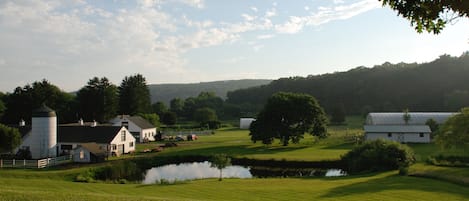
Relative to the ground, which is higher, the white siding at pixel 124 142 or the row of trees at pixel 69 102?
the row of trees at pixel 69 102

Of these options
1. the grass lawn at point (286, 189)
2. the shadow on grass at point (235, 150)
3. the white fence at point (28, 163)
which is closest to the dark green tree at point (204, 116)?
the shadow on grass at point (235, 150)

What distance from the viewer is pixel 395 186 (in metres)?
24.9

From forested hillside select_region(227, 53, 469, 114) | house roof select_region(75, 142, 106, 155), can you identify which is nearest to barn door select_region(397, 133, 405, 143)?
forested hillside select_region(227, 53, 469, 114)

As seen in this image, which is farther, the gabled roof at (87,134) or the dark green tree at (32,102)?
the dark green tree at (32,102)

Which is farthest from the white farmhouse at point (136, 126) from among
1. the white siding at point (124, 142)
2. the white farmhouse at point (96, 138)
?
the white farmhouse at point (96, 138)

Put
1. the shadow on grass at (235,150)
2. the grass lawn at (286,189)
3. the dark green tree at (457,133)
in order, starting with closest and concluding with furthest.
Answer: the grass lawn at (286,189), the dark green tree at (457,133), the shadow on grass at (235,150)

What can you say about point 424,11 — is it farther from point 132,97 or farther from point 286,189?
point 132,97

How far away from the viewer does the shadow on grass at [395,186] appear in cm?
2311

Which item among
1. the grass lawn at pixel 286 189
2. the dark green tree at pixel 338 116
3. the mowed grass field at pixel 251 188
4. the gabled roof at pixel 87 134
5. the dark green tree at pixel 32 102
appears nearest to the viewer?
the mowed grass field at pixel 251 188

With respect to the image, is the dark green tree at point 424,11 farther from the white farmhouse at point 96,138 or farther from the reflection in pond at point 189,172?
the white farmhouse at point 96,138

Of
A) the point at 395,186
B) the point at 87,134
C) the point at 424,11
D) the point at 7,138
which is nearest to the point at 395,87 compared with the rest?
the point at 87,134

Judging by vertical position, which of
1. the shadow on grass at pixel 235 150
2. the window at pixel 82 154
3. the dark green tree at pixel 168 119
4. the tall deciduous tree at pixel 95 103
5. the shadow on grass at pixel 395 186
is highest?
the tall deciduous tree at pixel 95 103

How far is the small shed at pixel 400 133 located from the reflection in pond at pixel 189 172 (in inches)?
→ 946

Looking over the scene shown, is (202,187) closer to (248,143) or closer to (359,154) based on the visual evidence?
(359,154)
